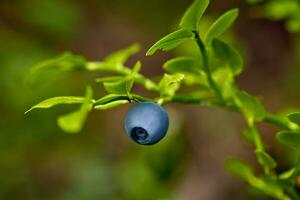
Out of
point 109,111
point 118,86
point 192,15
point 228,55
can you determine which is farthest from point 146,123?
point 109,111

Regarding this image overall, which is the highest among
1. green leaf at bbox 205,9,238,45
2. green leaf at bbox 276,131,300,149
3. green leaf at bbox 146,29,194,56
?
green leaf at bbox 205,9,238,45

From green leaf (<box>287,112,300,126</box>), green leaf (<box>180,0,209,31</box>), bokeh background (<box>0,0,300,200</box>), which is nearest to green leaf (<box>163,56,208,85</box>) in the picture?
green leaf (<box>180,0,209,31</box>)

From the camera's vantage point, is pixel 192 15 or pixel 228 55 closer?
pixel 192 15

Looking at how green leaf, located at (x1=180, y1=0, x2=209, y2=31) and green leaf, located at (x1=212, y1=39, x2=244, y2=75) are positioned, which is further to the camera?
green leaf, located at (x1=212, y1=39, x2=244, y2=75)

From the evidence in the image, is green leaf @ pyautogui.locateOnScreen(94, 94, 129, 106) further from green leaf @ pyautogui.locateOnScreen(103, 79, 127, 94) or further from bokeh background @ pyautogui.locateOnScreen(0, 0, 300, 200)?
bokeh background @ pyautogui.locateOnScreen(0, 0, 300, 200)

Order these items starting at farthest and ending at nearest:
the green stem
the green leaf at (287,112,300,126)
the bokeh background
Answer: the bokeh background < the green stem < the green leaf at (287,112,300,126)

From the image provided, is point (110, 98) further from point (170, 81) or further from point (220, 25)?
point (220, 25)

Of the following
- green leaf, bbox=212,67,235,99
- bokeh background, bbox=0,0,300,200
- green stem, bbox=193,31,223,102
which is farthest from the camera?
bokeh background, bbox=0,0,300,200

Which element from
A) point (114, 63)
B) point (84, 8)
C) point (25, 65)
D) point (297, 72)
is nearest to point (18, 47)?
point (25, 65)
